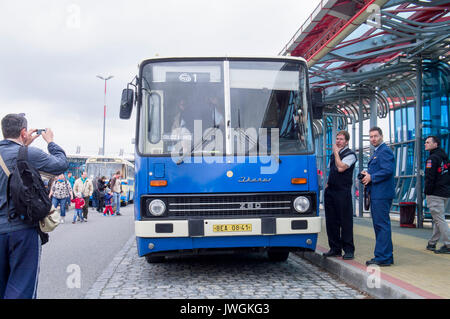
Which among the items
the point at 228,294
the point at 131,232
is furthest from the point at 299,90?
the point at 131,232

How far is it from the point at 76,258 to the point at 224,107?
13.6ft

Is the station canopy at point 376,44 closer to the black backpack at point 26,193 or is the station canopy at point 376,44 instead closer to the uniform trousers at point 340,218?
the uniform trousers at point 340,218

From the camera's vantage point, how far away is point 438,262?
23.3 feet

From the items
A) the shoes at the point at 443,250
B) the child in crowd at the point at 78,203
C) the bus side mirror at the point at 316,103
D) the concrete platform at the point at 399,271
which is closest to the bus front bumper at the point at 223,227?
the concrete platform at the point at 399,271

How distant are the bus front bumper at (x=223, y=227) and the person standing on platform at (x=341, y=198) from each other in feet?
3.94

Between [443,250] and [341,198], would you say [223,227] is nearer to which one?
[341,198]

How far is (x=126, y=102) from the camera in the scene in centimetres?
679

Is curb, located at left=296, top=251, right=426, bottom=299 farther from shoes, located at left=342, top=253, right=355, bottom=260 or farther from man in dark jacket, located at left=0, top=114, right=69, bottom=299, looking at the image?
man in dark jacket, located at left=0, top=114, right=69, bottom=299

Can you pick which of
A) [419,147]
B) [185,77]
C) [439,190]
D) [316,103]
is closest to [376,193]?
[316,103]

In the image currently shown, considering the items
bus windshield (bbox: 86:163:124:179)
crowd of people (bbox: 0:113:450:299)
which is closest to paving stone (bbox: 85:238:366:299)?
crowd of people (bbox: 0:113:450:299)

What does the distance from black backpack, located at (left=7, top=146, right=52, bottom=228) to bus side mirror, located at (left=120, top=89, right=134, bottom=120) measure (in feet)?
9.30
